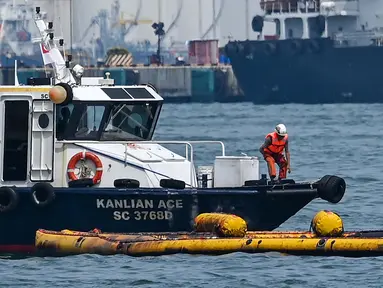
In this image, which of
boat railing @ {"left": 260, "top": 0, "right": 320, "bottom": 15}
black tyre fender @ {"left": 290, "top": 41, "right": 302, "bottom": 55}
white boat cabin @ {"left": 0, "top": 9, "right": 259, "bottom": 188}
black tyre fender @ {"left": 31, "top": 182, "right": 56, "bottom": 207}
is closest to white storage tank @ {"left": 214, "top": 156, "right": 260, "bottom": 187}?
white boat cabin @ {"left": 0, "top": 9, "right": 259, "bottom": 188}

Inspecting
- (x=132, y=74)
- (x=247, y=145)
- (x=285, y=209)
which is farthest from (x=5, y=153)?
A: (x=132, y=74)

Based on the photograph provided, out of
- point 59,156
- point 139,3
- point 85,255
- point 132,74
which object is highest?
point 139,3

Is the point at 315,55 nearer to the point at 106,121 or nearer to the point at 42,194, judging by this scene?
the point at 106,121

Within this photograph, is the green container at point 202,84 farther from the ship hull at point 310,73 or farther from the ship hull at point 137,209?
the ship hull at point 137,209

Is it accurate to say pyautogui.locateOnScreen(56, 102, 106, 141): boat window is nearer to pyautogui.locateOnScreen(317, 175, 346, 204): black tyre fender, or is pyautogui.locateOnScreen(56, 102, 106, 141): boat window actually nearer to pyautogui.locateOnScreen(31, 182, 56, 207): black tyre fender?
pyautogui.locateOnScreen(31, 182, 56, 207): black tyre fender

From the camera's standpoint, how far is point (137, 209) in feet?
60.2

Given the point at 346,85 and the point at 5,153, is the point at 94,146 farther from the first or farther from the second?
the point at 346,85

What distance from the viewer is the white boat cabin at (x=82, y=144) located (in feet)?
61.0

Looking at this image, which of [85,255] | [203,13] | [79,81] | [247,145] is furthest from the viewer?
[203,13]

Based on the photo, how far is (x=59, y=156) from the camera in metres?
18.6

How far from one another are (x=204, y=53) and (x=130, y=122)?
92220 mm

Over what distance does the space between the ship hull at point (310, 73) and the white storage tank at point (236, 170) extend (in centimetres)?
7013

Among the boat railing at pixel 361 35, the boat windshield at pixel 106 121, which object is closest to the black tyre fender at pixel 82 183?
the boat windshield at pixel 106 121

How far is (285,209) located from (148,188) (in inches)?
68.4
